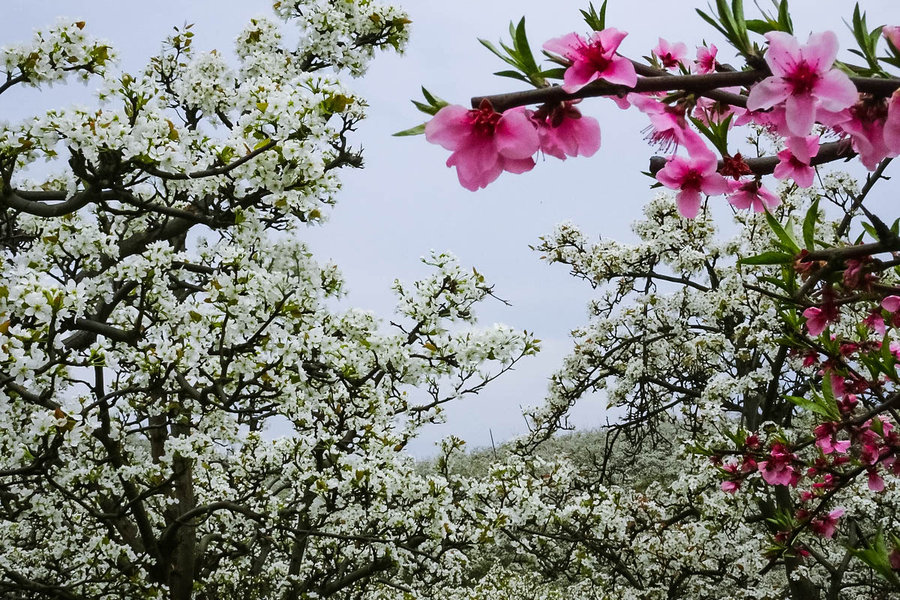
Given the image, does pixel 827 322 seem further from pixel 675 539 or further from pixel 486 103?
pixel 675 539

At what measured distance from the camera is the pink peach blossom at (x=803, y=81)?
1.09m

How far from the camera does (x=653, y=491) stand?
1007cm

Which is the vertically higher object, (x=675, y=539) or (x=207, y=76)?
(x=207, y=76)

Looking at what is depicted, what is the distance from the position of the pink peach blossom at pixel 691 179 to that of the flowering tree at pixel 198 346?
289 centimetres

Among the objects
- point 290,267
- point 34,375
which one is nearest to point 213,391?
point 34,375

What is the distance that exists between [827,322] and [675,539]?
6638 mm

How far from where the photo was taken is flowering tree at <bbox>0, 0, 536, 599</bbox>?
3926 millimetres

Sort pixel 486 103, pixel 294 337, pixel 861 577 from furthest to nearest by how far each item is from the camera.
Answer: pixel 861 577 → pixel 294 337 → pixel 486 103

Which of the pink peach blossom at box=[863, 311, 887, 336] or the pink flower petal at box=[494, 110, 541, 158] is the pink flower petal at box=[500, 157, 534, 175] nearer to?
the pink flower petal at box=[494, 110, 541, 158]

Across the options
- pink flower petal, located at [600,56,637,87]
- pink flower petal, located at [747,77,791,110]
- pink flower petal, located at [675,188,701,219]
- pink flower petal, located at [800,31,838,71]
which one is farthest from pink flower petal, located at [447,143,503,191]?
pink flower petal, located at [675,188,701,219]

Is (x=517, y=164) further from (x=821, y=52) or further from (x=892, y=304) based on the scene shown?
(x=892, y=304)

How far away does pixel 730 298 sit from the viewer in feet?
24.6

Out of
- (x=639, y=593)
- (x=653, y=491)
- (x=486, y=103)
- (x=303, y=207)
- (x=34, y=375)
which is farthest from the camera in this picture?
(x=653, y=491)

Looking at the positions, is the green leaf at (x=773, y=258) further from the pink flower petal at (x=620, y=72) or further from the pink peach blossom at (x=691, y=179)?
Answer: the pink flower petal at (x=620, y=72)
